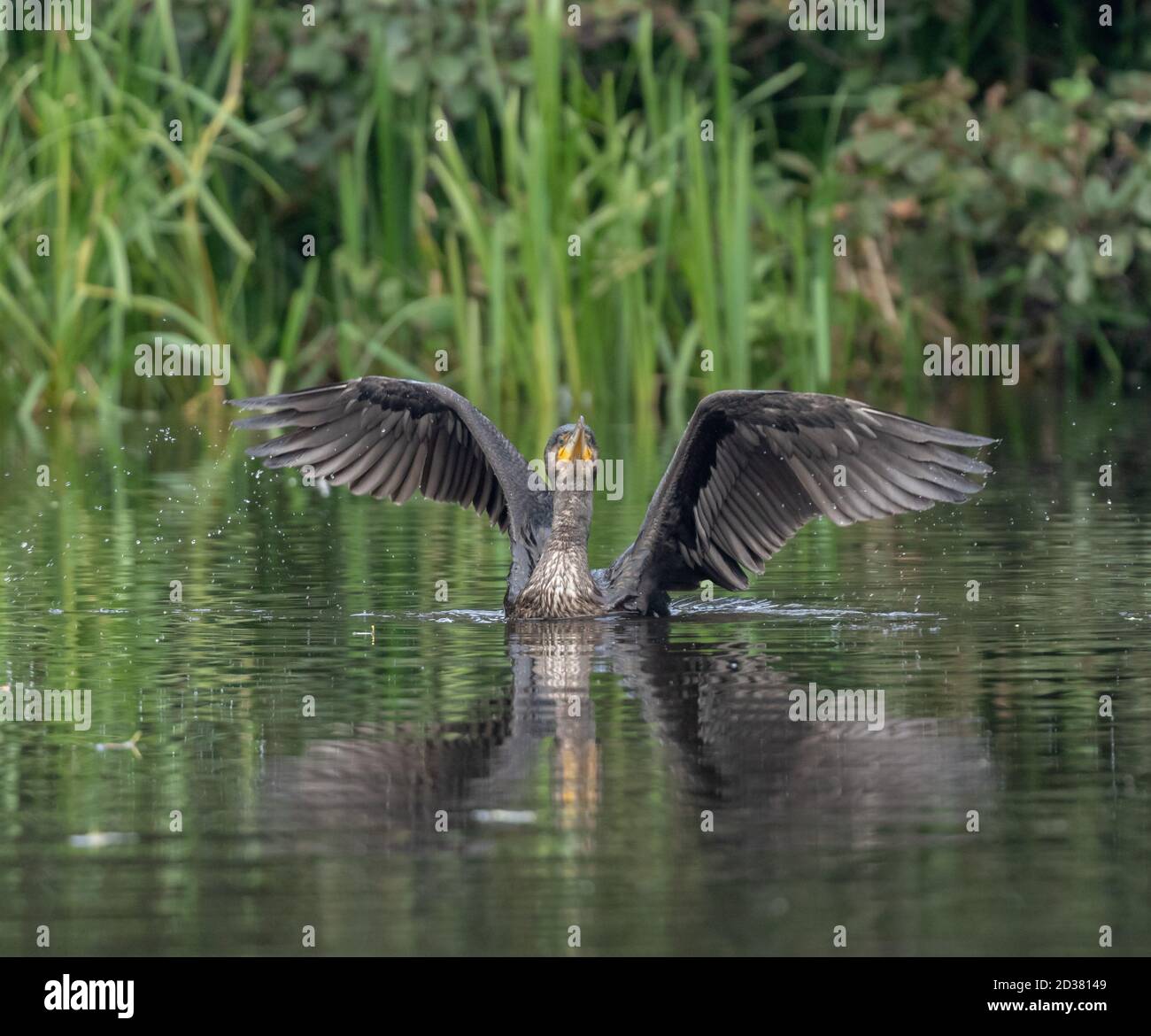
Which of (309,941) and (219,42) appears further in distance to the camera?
(219,42)

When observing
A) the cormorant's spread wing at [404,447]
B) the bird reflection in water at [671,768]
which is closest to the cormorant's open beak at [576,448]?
the cormorant's spread wing at [404,447]

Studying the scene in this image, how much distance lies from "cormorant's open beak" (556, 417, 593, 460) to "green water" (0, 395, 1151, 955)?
68 cm

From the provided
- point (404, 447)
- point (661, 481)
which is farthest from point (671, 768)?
point (404, 447)

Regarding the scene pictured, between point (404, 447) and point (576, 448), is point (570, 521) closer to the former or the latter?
point (576, 448)

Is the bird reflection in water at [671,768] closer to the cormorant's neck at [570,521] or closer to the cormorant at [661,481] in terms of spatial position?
the cormorant at [661,481]

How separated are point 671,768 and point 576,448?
343cm

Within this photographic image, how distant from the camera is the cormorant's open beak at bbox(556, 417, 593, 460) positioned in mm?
9836

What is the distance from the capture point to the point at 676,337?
19.7m

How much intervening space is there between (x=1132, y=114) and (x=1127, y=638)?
1253 cm

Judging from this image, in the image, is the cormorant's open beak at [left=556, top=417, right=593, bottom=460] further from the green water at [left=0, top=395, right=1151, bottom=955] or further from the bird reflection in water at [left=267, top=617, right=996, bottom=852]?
the bird reflection in water at [left=267, top=617, right=996, bottom=852]

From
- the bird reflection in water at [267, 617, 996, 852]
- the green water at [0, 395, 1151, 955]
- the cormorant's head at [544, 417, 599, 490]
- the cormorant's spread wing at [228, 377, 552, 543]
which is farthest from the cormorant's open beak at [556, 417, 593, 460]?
the bird reflection in water at [267, 617, 996, 852]
